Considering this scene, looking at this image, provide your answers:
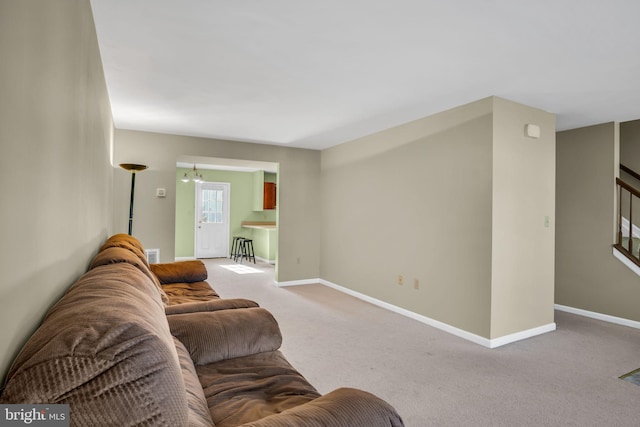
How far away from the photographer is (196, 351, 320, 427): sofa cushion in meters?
1.34

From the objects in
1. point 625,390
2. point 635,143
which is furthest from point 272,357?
point 635,143

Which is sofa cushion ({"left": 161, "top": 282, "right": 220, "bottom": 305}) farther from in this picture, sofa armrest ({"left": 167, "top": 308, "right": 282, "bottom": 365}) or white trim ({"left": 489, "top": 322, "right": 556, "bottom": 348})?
white trim ({"left": 489, "top": 322, "right": 556, "bottom": 348})

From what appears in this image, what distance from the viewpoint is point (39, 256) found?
1093 millimetres

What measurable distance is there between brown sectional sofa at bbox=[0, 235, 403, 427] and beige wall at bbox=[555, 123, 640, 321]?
4.19 meters

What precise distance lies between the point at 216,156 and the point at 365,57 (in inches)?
135

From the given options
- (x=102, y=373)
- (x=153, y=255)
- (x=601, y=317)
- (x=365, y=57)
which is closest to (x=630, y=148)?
(x=601, y=317)

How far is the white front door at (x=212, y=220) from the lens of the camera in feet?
30.0

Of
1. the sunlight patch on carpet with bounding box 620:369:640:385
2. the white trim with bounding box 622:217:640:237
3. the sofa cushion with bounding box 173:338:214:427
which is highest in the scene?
the white trim with bounding box 622:217:640:237

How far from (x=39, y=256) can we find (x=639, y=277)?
520 centimetres

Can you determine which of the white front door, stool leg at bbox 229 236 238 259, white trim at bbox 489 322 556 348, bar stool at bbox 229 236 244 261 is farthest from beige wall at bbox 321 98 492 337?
the white front door

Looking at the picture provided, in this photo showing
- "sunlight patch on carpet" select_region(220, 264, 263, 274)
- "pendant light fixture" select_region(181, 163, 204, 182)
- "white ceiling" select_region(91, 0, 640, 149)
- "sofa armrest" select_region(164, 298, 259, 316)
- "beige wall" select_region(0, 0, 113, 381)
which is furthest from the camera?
"pendant light fixture" select_region(181, 163, 204, 182)

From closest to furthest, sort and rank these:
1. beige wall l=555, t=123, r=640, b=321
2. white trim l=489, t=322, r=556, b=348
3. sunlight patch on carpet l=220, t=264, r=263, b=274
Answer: white trim l=489, t=322, r=556, b=348, beige wall l=555, t=123, r=640, b=321, sunlight patch on carpet l=220, t=264, r=263, b=274

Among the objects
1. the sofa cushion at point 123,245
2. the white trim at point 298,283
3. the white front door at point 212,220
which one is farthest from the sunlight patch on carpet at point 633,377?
the white front door at point 212,220

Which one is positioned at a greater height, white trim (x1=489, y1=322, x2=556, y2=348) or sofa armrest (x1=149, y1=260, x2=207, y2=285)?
sofa armrest (x1=149, y1=260, x2=207, y2=285)
